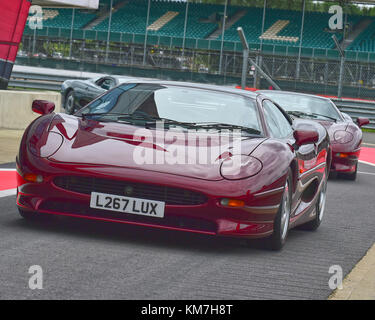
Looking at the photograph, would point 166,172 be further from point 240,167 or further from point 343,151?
point 343,151

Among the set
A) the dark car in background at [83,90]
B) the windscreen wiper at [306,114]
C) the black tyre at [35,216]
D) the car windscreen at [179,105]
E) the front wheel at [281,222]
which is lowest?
the dark car in background at [83,90]

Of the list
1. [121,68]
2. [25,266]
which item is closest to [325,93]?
[121,68]

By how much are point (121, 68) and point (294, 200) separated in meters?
33.2

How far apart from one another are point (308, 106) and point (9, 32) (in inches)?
337

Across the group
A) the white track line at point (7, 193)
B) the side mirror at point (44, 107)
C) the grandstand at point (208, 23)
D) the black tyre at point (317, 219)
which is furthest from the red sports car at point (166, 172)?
the grandstand at point (208, 23)

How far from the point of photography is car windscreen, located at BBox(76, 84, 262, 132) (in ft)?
20.8

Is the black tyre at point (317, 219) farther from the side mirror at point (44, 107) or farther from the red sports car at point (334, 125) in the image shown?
the red sports car at point (334, 125)

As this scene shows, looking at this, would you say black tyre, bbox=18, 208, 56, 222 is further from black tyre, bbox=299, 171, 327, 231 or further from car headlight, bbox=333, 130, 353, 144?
car headlight, bbox=333, 130, 353, 144

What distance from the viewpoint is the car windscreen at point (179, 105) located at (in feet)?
20.8

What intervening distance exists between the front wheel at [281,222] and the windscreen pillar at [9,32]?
13.6m

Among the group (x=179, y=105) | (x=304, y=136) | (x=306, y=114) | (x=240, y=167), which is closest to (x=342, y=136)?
(x=306, y=114)

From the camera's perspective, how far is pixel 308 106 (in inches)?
519
